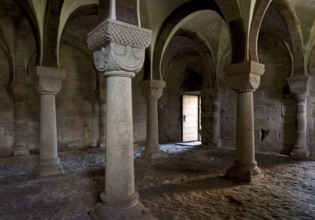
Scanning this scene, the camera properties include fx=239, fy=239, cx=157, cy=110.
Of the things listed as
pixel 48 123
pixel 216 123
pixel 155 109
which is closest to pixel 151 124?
pixel 155 109

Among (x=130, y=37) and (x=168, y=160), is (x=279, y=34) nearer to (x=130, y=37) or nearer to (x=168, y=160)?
(x=168, y=160)

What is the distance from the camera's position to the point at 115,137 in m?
2.54

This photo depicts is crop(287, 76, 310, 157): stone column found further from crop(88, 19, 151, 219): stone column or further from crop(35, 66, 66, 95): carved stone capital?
crop(35, 66, 66, 95): carved stone capital

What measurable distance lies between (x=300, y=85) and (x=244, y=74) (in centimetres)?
345

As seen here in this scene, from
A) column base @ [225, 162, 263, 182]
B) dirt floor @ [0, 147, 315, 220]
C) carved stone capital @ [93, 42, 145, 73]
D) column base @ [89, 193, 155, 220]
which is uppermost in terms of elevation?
carved stone capital @ [93, 42, 145, 73]

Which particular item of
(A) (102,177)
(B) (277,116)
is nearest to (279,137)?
(B) (277,116)

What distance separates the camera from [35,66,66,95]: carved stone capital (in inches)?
183

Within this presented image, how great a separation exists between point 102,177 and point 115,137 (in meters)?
2.50

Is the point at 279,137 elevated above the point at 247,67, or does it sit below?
below

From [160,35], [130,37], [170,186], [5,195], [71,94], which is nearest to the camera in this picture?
[130,37]

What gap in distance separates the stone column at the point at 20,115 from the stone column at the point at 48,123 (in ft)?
10.4

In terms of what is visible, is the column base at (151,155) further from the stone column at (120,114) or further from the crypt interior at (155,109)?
the stone column at (120,114)

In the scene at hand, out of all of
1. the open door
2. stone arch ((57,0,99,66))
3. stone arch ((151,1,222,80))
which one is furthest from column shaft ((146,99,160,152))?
the open door

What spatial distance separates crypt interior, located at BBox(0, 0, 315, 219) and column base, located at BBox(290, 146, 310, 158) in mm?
32
